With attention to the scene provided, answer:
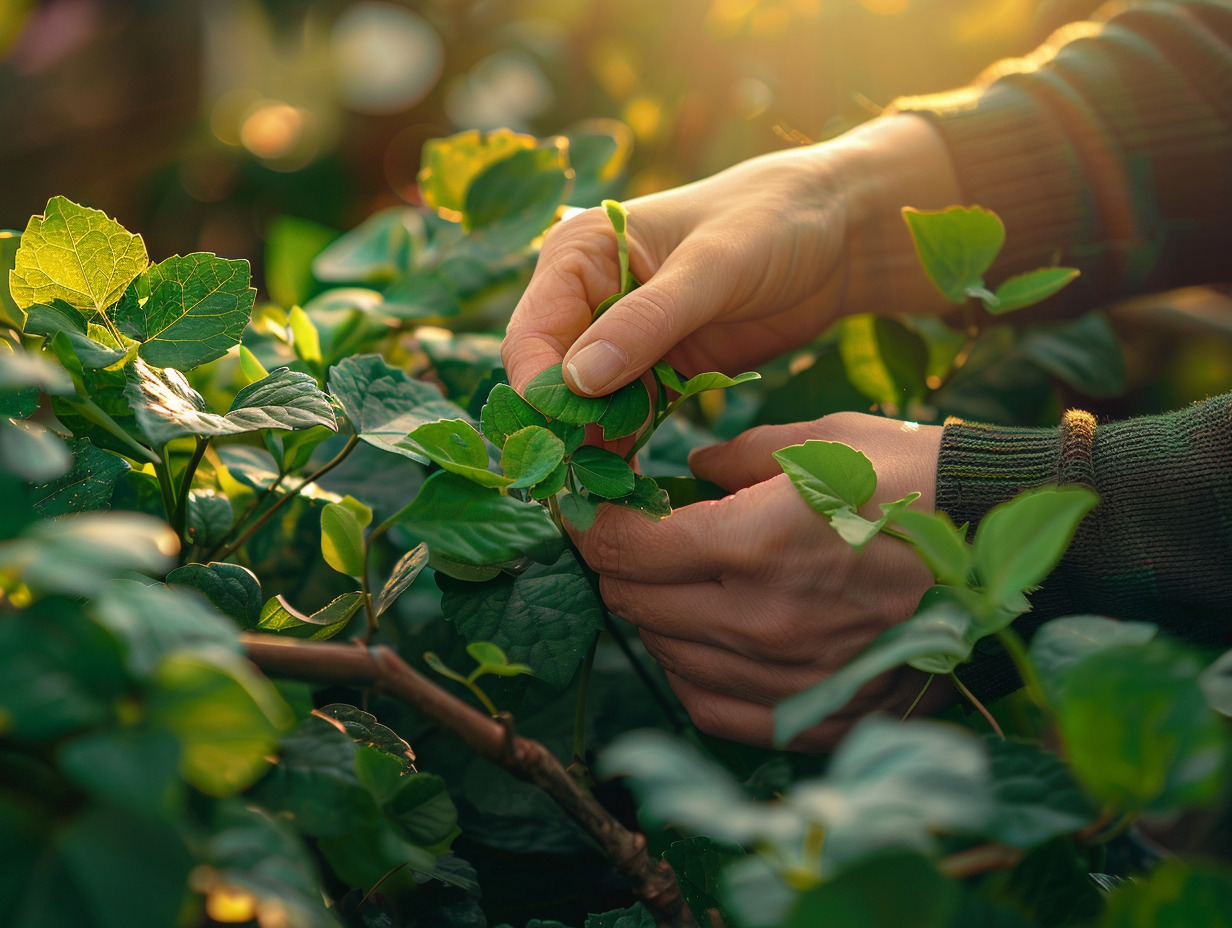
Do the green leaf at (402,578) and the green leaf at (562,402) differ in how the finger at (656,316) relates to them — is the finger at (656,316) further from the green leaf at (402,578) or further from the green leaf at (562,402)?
the green leaf at (402,578)

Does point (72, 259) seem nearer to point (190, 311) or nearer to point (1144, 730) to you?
point (190, 311)

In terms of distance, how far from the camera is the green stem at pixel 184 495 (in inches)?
19.3

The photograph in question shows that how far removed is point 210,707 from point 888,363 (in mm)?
801

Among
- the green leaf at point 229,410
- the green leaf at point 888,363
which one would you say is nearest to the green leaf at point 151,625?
the green leaf at point 229,410

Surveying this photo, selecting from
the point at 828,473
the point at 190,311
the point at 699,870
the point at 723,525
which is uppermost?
the point at 190,311

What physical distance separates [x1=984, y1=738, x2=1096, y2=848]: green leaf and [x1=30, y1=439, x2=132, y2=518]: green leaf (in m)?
0.48

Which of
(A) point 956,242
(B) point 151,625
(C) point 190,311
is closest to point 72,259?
(C) point 190,311

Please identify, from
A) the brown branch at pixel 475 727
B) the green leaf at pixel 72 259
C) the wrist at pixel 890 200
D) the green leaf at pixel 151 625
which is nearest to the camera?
the green leaf at pixel 151 625

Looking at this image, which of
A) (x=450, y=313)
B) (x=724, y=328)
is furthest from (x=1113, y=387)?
(x=450, y=313)

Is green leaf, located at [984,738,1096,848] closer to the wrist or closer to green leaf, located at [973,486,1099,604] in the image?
green leaf, located at [973,486,1099,604]

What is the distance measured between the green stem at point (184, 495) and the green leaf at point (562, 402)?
20cm

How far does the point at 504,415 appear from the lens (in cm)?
56

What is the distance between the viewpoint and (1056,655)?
0.35 m

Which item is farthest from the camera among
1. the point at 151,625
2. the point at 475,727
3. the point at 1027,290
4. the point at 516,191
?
the point at 516,191
